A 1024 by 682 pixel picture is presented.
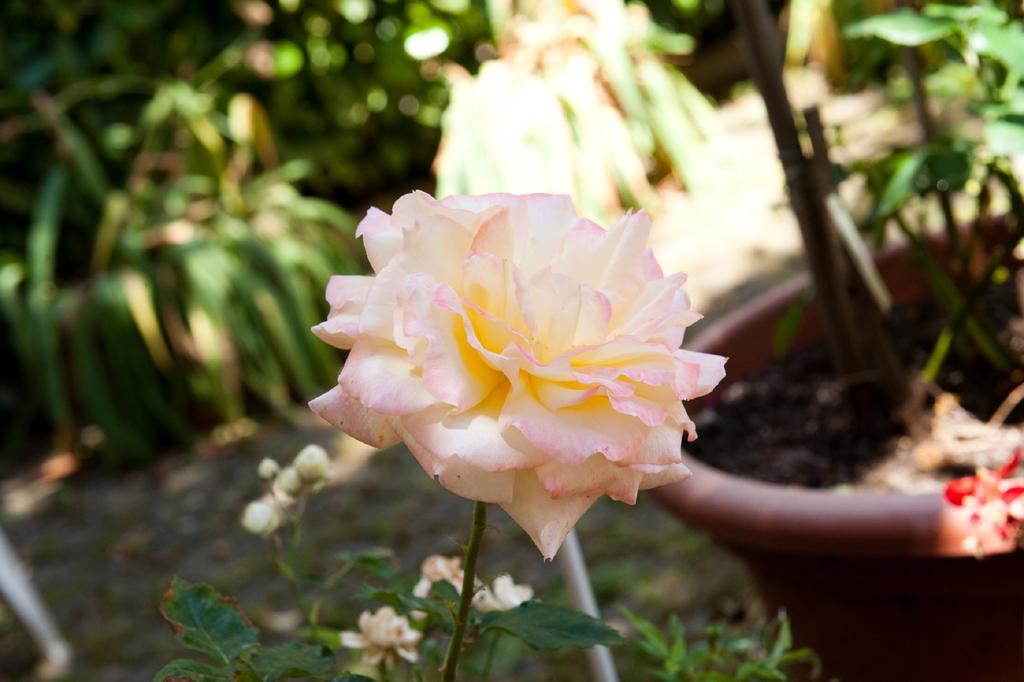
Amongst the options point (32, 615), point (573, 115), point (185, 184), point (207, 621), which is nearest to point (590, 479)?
point (207, 621)

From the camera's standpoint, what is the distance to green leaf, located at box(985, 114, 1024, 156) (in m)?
1.00

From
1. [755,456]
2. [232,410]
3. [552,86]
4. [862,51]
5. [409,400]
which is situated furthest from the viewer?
[862,51]

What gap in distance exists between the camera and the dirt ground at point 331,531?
2.02 m

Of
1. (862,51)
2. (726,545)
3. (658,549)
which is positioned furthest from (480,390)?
(862,51)

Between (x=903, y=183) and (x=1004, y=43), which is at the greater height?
(x=1004, y=43)

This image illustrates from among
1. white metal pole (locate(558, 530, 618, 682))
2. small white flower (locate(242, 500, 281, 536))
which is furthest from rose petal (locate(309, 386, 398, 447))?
white metal pole (locate(558, 530, 618, 682))

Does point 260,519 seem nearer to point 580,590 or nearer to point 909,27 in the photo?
point 580,590

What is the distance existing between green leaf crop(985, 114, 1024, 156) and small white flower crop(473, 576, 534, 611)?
1.85 ft

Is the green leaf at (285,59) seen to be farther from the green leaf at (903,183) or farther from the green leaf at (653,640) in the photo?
the green leaf at (653,640)

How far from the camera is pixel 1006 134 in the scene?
3.34ft

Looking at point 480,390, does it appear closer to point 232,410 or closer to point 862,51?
point 232,410

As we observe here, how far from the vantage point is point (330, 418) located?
0.56 m

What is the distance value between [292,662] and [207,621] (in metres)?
0.06

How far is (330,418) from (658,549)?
1603mm
